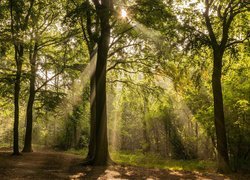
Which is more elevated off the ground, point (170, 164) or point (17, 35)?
point (17, 35)

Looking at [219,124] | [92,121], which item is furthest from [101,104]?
[219,124]

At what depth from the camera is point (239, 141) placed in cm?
1389

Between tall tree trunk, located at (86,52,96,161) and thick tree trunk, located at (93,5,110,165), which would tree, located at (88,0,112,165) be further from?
tall tree trunk, located at (86,52,96,161)

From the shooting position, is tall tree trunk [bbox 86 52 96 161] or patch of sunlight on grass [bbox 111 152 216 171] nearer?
patch of sunlight on grass [bbox 111 152 216 171]

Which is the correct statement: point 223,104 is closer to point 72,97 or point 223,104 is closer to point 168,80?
point 168,80

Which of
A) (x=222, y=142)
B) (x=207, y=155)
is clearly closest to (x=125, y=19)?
(x=222, y=142)

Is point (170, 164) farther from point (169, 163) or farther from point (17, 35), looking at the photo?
point (17, 35)

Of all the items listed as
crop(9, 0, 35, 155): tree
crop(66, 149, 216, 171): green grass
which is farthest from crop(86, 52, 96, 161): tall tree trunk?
crop(9, 0, 35, 155): tree

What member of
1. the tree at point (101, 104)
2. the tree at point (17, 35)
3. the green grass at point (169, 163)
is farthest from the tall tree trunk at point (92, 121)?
the tree at point (17, 35)

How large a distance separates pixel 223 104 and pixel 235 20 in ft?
16.2

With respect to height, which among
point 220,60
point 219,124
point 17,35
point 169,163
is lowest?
point 169,163

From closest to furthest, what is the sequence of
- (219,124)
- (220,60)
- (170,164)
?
(219,124), (220,60), (170,164)

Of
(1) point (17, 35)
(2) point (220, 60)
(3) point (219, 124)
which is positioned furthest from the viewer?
(1) point (17, 35)

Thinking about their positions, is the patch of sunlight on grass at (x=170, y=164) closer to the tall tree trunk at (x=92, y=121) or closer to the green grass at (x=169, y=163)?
the green grass at (x=169, y=163)
